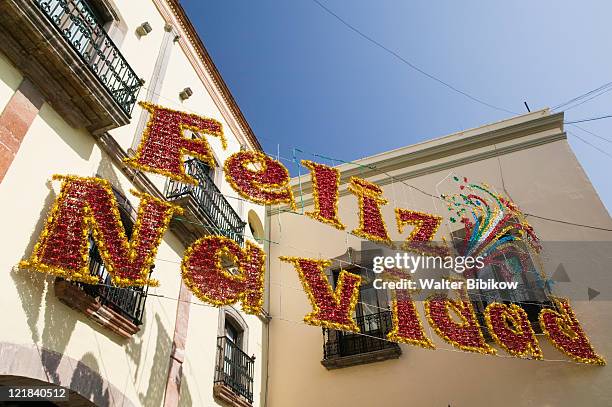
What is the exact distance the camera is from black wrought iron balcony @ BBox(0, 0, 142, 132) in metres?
6.26

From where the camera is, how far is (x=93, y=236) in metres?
6.19

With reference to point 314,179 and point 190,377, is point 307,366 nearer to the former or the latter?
point 190,377

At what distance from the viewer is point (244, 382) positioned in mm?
10391

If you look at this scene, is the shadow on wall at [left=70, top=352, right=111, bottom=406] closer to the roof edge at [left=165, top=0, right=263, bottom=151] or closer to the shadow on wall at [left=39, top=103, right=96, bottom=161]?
the shadow on wall at [left=39, top=103, right=96, bottom=161]

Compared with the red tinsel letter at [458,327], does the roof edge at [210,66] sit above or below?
above

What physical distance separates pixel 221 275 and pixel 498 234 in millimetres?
7105

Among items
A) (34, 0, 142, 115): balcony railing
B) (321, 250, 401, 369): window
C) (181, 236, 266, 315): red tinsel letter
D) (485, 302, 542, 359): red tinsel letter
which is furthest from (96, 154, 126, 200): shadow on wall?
(485, 302, 542, 359): red tinsel letter

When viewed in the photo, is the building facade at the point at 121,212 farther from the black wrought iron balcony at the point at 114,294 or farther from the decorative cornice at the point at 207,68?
the decorative cornice at the point at 207,68

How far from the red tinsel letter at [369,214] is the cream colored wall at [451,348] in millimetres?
3119

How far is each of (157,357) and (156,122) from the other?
3890mm

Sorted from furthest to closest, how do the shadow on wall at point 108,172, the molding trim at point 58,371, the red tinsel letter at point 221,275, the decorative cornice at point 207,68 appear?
the decorative cornice at point 207,68
the shadow on wall at point 108,172
the red tinsel letter at point 221,275
the molding trim at point 58,371

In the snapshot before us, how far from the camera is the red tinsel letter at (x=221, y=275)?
6723 mm

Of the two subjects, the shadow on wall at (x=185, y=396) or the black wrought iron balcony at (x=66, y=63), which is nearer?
the black wrought iron balcony at (x=66, y=63)

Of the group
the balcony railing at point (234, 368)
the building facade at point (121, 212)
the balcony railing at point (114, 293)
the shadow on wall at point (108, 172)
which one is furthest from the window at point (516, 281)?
the shadow on wall at point (108, 172)
